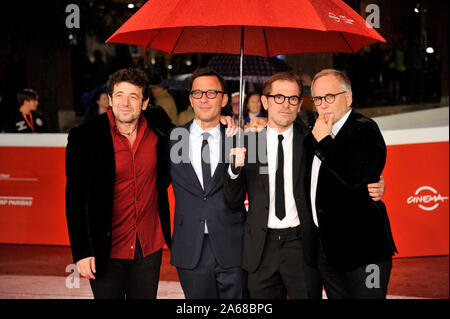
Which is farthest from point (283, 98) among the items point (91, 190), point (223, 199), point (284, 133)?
point (91, 190)

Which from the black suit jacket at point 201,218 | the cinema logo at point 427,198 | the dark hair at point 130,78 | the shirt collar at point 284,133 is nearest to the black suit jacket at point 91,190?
the dark hair at point 130,78

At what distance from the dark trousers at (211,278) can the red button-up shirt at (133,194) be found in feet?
1.12

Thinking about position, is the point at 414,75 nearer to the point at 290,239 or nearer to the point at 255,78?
the point at 255,78

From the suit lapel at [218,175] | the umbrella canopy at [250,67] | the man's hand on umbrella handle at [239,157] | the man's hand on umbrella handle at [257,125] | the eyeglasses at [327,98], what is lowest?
the suit lapel at [218,175]

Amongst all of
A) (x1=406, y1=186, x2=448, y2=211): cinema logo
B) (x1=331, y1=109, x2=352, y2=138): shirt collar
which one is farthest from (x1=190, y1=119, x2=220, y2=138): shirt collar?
(x1=406, y1=186, x2=448, y2=211): cinema logo

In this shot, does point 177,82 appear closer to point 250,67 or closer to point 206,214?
point 250,67

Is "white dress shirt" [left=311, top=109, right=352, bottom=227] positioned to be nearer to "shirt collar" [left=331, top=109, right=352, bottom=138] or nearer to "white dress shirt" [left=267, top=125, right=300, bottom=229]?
"shirt collar" [left=331, top=109, right=352, bottom=138]

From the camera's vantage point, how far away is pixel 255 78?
751cm

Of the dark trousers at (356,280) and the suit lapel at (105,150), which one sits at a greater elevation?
the suit lapel at (105,150)

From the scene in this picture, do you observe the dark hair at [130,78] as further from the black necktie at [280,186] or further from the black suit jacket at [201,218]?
the black necktie at [280,186]

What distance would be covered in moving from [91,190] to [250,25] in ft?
4.68

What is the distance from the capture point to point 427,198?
20.7 ft

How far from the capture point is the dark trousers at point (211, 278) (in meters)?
3.32
